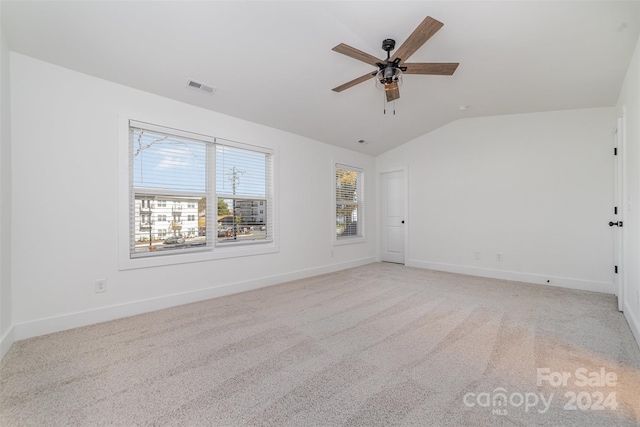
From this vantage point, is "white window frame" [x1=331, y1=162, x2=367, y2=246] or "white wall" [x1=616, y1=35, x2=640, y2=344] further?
"white window frame" [x1=331, y1=162, x2=367, y2=246]

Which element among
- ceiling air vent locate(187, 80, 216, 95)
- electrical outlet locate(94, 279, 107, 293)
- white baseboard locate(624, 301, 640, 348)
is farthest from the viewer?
ceiling air vent locate(187, 80, 216, 95)

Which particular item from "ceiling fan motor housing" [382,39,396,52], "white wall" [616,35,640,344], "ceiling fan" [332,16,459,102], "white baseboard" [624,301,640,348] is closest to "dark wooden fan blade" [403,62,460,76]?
"ceiling fan" [332,16,459,102]

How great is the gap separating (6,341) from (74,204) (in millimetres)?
1197

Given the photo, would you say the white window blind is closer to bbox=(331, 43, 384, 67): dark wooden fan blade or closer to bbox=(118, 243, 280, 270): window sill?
bbox=(118, 243, 280, 270): window sill

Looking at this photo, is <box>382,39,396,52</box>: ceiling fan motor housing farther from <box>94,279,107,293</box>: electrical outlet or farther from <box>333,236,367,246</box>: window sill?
<box>94,279,107,293</box>: electrical outlet

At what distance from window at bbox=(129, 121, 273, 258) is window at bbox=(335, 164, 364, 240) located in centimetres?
174

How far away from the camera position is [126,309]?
114 inches

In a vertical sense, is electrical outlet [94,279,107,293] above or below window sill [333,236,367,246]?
below

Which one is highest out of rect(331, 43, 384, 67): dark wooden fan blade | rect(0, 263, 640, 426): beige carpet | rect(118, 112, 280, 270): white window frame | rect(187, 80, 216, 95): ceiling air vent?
rect(187, 80, 216, 95): ceiling air vent

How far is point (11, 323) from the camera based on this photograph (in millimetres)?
2318

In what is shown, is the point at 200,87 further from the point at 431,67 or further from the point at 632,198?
the point at 632,198

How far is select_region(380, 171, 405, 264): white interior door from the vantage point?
5961 mm

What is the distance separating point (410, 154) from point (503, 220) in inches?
82.7

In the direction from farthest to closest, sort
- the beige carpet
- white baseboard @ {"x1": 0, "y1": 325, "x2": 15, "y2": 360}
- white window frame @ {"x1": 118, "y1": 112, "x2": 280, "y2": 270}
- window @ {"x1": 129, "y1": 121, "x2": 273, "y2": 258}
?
window @ {"x1": 129, "y1": 121, "x2": 273, "y2": 258} < white window frame @ {"x1": 118, "y1": 112, "x2": 280, "y2": 270} < white baseboard @ {"x1": 0, "y1": 325, "x2": 15, "y2": 360} < the beige carpet
